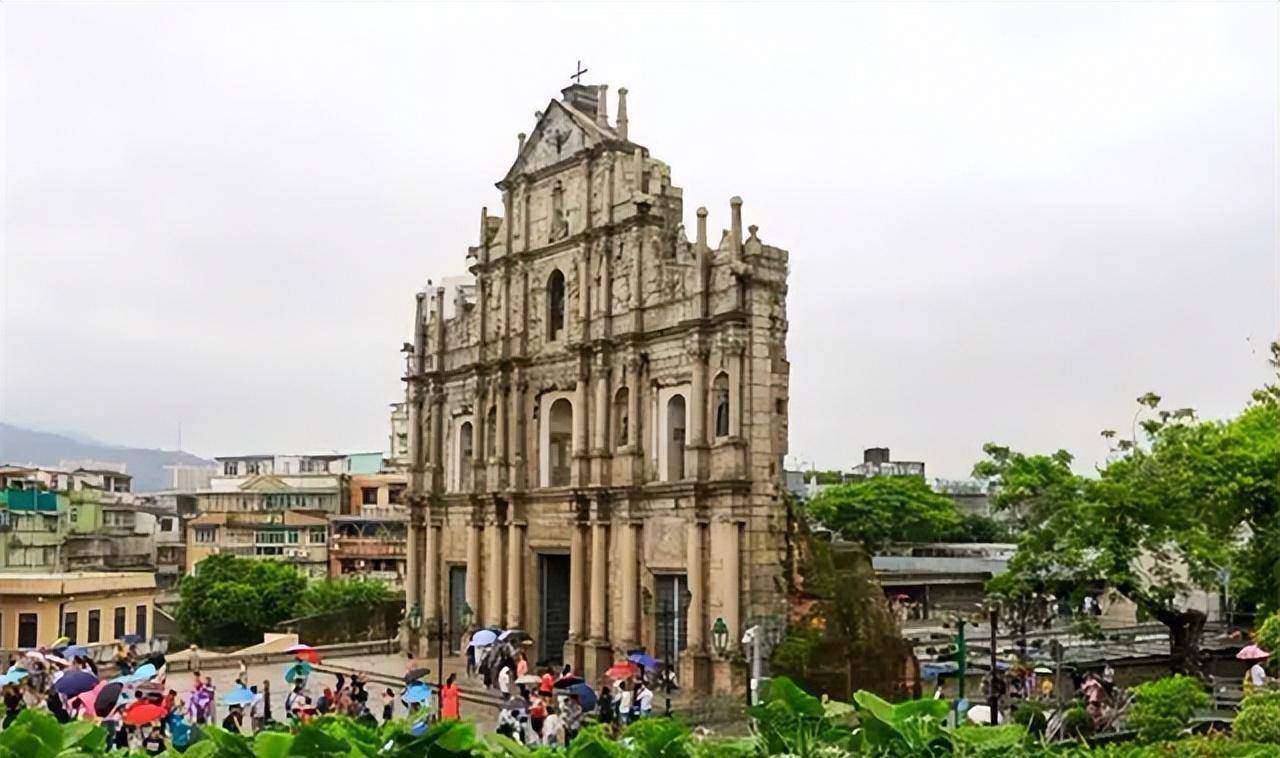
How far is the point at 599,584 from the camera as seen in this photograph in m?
29.2

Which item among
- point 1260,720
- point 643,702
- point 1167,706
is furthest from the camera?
point 643,702

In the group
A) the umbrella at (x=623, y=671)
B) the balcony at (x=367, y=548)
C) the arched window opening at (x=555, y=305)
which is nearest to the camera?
the umbrella at (x=623, y=671)

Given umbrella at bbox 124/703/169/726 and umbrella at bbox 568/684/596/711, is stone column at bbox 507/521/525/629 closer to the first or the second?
umbrella at bbox 568/684/596/711

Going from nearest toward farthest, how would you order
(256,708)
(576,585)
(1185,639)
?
1. (256,708)
2. (1185,639)
3. (576,585)

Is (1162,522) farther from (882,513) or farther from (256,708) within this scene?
(882,513)

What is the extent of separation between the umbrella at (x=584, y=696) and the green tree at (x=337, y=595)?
27.4 metres

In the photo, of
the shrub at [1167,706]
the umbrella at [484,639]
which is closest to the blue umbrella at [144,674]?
the umbrella at [484,639]

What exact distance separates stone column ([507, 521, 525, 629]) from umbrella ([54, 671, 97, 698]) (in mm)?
13055

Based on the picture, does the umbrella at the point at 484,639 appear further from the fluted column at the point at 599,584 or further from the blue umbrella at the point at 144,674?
the blue umbrella at the point at 144,674

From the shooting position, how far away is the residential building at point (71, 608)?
3881 centimetres

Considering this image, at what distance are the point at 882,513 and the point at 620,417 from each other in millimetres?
35816

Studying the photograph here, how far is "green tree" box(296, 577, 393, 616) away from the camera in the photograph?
48.2 metres

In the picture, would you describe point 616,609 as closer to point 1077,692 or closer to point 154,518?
point 1077,692

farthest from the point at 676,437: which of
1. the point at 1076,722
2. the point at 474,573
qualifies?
the point at 1076,722
